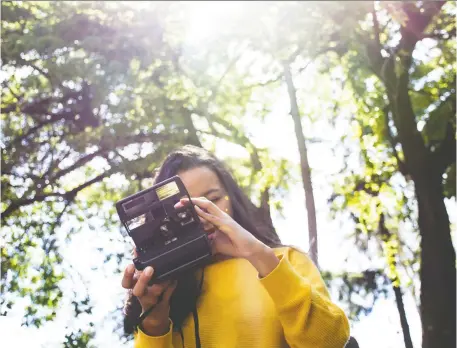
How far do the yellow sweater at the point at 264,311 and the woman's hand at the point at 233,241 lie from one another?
0.05m

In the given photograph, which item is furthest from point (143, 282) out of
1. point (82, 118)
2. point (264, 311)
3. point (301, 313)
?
point (82, 118)

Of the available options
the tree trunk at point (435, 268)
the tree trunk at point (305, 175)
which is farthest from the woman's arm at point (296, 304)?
the tree trunk at point (435, 268)

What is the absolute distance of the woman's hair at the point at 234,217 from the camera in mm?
1942

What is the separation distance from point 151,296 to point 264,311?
0.40 m

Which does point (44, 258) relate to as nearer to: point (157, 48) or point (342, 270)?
point (157, 48)

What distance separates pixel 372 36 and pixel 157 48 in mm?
3315

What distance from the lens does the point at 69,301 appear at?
33.2ft

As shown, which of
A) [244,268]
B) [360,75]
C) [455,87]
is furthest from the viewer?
[360,75]

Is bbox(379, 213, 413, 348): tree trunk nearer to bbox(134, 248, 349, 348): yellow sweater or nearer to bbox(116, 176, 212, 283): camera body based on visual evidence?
bbox(134, 248, 349, 348): yellow sweater

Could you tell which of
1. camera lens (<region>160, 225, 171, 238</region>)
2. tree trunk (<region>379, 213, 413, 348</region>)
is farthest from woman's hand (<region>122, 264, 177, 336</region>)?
tree trunk (<region>379, 213, 413, 348</region>)

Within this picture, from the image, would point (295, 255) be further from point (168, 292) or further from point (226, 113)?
point (226, 113)

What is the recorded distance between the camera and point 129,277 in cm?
183

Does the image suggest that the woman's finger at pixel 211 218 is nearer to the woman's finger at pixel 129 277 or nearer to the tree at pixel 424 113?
the woman's finger at pixel 129 277

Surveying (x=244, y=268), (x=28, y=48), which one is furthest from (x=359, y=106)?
(x=244, y=268)
